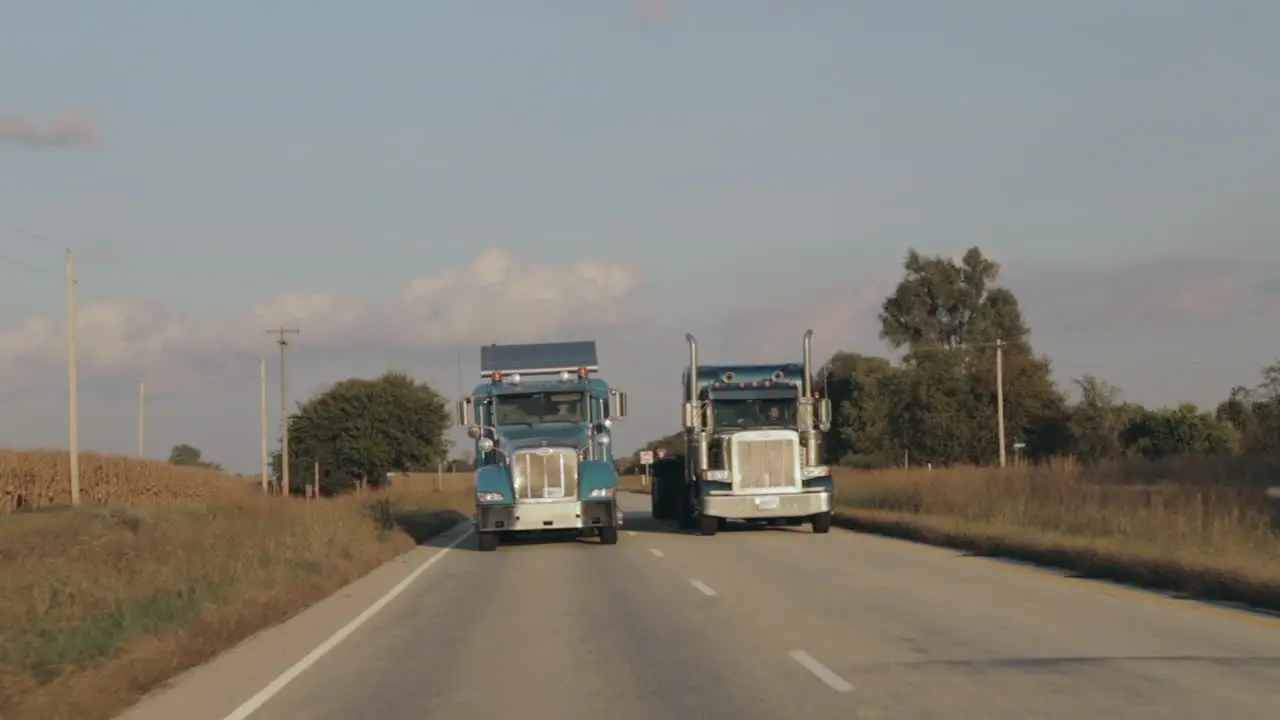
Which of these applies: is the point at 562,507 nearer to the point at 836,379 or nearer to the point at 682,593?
the point at 682,593

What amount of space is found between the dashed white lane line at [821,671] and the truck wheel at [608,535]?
1800cm

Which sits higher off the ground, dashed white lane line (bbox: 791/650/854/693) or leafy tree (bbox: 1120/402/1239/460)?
leafy tree (bbox: 1120/402/1239/460)

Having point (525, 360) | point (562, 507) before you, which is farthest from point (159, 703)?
point (525, 360)

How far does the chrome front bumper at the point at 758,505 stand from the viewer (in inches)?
1336

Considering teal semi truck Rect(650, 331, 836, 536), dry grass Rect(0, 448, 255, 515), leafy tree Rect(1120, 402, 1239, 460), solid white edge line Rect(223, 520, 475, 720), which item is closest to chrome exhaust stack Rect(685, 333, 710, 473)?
teal semi truck Rect(650, 331, 836, 536)

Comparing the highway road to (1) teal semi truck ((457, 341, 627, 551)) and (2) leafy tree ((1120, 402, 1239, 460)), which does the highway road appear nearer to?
(1) teal semi truck ((457, 341, 627, 551))

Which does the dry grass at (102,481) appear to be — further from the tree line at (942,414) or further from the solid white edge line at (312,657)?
the solid white edge line at (312,657)

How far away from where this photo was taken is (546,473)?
1224 inches

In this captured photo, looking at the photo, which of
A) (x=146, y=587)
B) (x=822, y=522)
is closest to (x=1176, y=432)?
(x=822, y=522)

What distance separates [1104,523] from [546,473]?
1114cm

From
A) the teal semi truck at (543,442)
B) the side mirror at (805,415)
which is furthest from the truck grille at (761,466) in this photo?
the teal semi truck at (543,442)

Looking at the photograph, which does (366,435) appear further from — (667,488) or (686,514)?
(686,514)

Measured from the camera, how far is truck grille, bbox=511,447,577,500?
31.1 meters

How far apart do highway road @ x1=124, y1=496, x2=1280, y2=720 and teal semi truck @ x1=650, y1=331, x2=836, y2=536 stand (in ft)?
35.1
